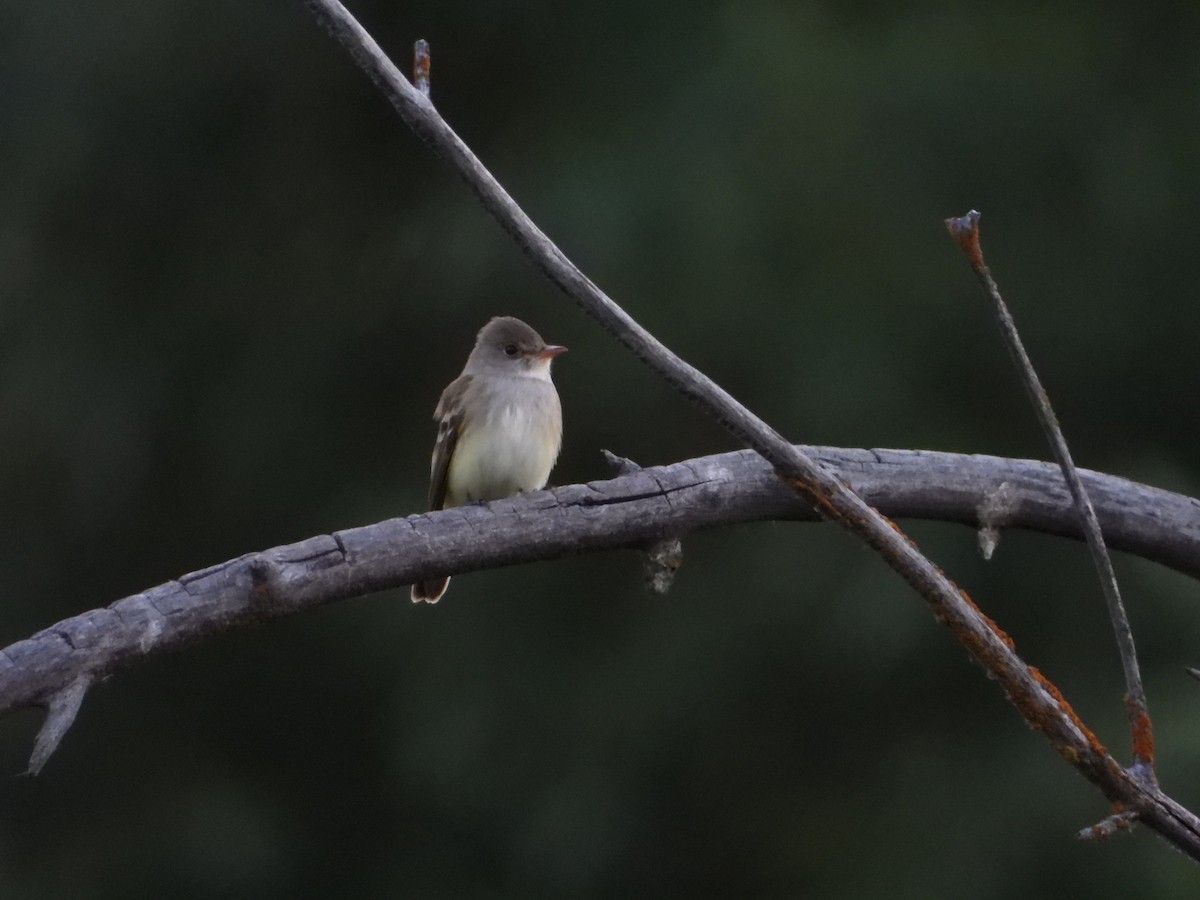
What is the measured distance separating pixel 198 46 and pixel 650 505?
7325 millimetres

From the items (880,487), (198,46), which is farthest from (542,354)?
(198,46)

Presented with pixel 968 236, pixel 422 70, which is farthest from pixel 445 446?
pixel 968 236

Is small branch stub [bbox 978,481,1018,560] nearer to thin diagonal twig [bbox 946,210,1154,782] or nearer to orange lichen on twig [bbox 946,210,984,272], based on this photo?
thin diagonal twig [bbox 946,210,1154,782]

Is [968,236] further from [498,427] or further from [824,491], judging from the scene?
[498,427]

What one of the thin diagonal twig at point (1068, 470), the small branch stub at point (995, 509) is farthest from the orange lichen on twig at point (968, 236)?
the small branch stub at point (995, 509)

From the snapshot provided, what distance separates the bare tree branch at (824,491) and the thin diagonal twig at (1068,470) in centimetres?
8

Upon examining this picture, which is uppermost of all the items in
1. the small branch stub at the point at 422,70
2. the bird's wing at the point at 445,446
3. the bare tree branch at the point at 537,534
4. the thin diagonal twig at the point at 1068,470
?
the small branch stub at the point at 422,70

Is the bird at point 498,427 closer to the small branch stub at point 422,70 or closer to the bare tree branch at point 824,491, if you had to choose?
the small branch stub at point 422,70

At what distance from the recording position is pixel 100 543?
32.0 ft

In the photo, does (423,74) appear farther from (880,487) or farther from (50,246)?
(50,246)

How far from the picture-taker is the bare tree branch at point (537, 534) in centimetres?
264

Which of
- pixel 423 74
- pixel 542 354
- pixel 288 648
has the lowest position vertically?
pixel 288 648

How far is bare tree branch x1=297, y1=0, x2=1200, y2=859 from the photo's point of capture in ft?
6.73

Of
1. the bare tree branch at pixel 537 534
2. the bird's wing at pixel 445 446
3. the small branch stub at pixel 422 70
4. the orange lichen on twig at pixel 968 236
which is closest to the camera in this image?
the orange lichen on twig at pixel 968 236
